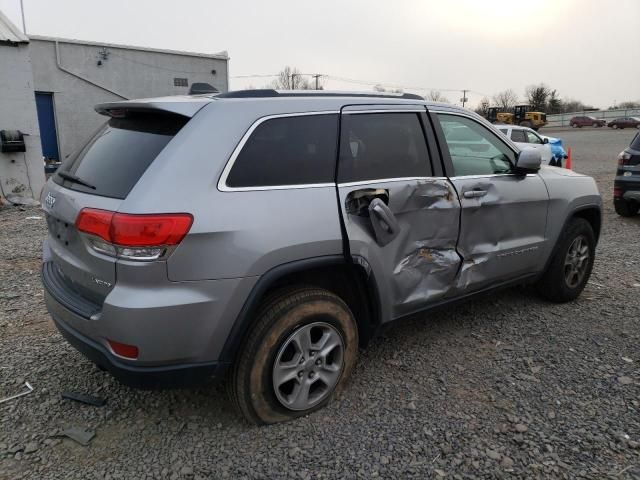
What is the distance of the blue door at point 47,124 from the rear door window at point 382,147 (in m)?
17.6

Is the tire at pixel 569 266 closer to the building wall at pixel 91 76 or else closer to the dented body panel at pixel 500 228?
the dented body panel at pixel 500 228

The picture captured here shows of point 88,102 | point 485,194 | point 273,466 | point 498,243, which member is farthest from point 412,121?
point 88,102

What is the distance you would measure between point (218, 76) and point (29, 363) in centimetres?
1917

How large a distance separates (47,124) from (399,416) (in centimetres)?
1862

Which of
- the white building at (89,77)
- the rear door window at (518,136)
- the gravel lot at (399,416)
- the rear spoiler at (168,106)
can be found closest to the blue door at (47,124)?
the white building at (89,77)

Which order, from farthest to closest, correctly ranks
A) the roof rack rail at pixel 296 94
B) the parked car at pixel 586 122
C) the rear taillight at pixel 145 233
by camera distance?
the parked car at pixel 586 122, the roof rack rail at pixel 296 94, the rear taillight at pixel 145 233

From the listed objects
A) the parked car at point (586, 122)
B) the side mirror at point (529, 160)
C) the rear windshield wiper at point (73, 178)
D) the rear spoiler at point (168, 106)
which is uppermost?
the rear spoiler at point (168, 106)

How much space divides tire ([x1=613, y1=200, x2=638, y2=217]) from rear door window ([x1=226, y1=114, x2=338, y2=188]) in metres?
7.68

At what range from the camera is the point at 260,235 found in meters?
2.52

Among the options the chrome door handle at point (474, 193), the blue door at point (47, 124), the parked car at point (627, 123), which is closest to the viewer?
the chrome door handle at point (474, 193)

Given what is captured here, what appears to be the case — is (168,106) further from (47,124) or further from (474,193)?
(47,124)

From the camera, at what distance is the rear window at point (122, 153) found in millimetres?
2539

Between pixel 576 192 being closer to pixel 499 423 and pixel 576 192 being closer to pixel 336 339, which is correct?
pixel 499 423

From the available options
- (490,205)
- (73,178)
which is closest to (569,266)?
(490,205)
